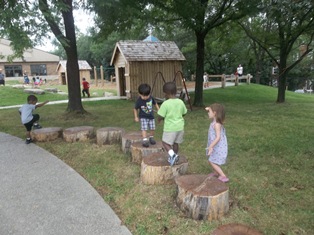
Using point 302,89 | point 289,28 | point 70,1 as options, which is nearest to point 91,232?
point 70,1

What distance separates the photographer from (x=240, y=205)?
12.6 ft

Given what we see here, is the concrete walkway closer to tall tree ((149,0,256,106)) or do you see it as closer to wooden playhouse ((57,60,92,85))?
tall tree ((149,0,256,106))

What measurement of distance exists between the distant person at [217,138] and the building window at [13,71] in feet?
153

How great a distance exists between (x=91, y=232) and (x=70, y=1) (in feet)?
29.1

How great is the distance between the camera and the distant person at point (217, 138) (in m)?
3.97

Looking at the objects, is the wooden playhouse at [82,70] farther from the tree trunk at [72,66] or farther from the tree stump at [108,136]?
the tree stump at [108,136]

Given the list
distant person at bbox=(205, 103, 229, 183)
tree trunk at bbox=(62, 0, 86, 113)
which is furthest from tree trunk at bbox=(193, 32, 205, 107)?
distant person at bbox=(205, 103, 229, 183)

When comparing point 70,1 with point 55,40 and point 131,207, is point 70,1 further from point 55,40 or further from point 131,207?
point 131,207

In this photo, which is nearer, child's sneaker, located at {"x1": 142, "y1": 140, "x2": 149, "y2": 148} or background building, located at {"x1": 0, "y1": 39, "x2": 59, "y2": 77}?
child's sneaker, located at {"x1": 142, "y1": 140, "x2": 149, "y2": 148}

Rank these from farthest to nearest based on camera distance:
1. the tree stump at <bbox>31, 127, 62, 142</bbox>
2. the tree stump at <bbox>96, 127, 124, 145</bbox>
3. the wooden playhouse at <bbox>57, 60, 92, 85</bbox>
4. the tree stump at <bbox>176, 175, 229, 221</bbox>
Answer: the wooden playhouse at <bbox>57, 60, 92, 85</bbox>, the tree stump at <bbox>31, 127, 62, 142</bbox>, the tree stump at <bbox>96, 127, 124, 145</bbox>, the tree stump at <bbox>176, 175, 229, 221</bbox>

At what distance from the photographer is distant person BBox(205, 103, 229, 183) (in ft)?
13.0

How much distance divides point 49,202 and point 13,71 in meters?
46.1

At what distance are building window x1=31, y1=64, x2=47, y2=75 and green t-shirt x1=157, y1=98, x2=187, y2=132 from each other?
152 ft

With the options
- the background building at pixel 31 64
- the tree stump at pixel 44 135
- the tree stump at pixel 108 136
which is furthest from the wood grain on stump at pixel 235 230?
the background building at pixel 31 64
